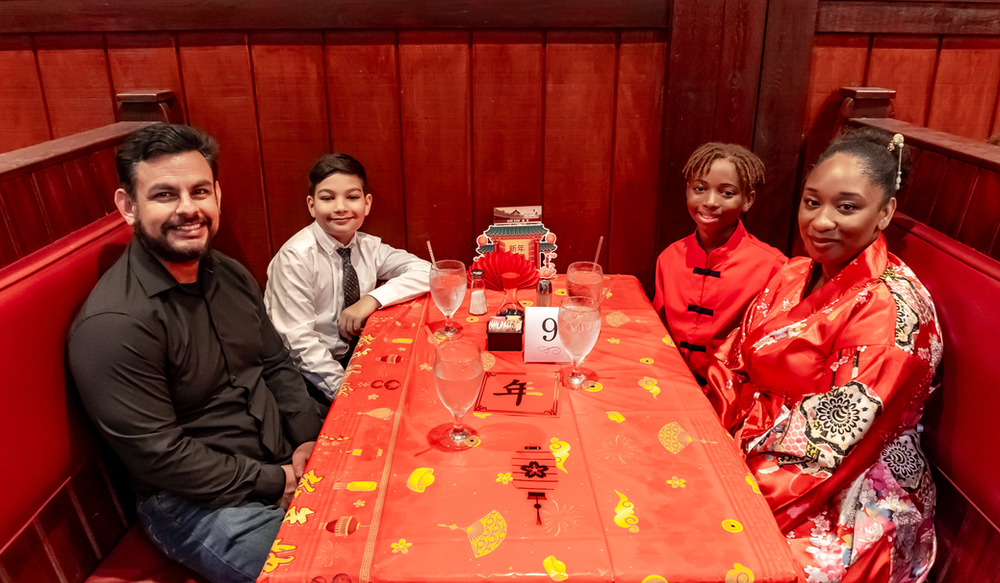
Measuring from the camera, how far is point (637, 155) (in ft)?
7.55

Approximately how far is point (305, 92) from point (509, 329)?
3.87ft

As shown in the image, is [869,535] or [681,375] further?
[681,375]

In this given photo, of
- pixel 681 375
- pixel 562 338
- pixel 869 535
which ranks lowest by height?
pixel 869 535

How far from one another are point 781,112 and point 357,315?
156 centimetres

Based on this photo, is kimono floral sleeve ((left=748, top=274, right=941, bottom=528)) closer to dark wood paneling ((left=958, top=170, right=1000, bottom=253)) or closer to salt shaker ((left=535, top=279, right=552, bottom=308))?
dark wood paneling ((left=958, top=170, right=1000, bottom=253))

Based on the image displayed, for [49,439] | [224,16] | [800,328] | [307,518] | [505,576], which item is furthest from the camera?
[224,16]

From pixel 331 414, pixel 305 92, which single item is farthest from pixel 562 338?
pixel 305 92

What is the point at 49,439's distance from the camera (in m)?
1.31

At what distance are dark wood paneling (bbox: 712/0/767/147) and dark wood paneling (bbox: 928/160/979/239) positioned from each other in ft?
2.24

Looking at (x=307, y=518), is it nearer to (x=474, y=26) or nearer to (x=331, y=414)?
(x=331, y=414)

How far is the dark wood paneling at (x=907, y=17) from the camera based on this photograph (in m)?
2.10

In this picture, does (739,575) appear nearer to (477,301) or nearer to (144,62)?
(477,301)

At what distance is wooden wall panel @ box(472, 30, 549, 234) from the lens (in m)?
2.16

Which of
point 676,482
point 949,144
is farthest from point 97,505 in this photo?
point 949,144
